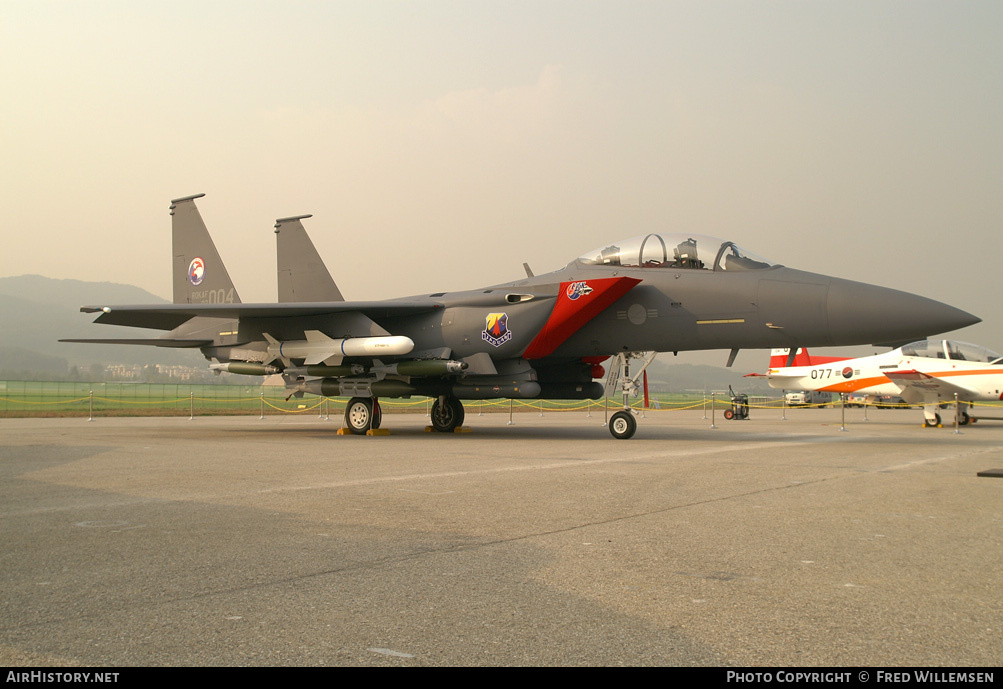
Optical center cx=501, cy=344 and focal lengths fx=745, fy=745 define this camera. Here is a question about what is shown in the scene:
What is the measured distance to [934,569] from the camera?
3664 millimetres

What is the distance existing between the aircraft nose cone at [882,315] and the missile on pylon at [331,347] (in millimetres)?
7041

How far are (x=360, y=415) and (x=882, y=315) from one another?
946 centimetres

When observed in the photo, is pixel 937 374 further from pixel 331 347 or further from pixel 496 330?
pixel 331 347

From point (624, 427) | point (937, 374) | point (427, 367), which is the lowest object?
point (624, 427)

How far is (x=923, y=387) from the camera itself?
74.0ft

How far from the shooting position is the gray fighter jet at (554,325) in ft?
36.9

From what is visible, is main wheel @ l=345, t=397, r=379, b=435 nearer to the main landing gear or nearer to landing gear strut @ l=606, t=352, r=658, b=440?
the main landing gear

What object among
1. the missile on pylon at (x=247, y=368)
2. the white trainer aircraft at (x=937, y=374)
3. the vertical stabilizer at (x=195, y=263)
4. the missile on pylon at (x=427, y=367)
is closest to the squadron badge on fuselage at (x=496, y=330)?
the missile on pylon at (x=427, y=367)

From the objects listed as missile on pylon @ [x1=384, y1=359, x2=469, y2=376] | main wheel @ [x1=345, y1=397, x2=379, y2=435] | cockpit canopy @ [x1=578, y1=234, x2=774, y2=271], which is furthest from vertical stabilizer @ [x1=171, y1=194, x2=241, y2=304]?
cockpit canopy @ [x1=578, y1=234, x2=774, y2=271]

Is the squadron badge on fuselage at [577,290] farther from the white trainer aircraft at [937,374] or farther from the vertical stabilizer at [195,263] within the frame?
the white trainer aircraft at [937,374]

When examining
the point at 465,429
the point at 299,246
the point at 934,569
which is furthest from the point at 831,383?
the point at 934,569

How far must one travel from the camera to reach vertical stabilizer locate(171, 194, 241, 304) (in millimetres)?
17516

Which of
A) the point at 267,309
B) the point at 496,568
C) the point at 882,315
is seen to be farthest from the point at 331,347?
the point at 496,568

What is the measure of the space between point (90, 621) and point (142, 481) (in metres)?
4.34
